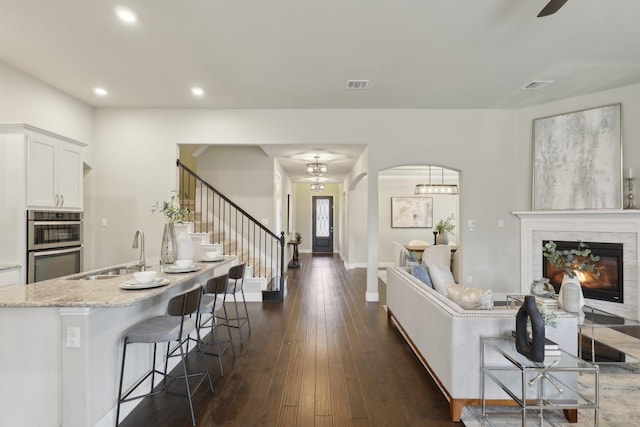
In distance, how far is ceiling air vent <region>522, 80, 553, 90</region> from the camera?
4.62 m

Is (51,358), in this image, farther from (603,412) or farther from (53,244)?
(603,412)

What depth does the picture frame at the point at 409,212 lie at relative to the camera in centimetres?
973

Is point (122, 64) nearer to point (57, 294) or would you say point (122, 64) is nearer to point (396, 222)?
point (57, 294)

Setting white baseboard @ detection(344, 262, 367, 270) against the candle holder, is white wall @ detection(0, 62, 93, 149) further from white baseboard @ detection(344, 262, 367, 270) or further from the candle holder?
the candle holder

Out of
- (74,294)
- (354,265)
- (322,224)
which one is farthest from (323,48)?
(322,224)

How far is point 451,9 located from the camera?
3025 mm

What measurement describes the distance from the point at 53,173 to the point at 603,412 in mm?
5736

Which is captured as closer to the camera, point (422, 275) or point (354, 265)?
point (422, 275)

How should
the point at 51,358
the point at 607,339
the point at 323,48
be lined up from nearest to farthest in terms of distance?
the point at 51,358
the point at 323,48
the point at 607,339

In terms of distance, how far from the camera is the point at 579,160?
16.8ft

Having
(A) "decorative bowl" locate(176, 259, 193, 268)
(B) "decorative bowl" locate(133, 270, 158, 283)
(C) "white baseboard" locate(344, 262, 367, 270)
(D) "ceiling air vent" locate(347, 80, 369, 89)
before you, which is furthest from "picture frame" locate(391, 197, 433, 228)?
(B) "decorative bowl" locate(133, 270, 158, 283)

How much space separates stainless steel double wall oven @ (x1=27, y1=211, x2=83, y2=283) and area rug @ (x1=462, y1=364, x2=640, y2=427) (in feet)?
14.5

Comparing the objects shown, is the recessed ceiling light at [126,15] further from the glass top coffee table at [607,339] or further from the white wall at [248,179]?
the glass top coffee table at [607,339]

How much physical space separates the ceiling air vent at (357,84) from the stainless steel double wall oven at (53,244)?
13.3 ft
